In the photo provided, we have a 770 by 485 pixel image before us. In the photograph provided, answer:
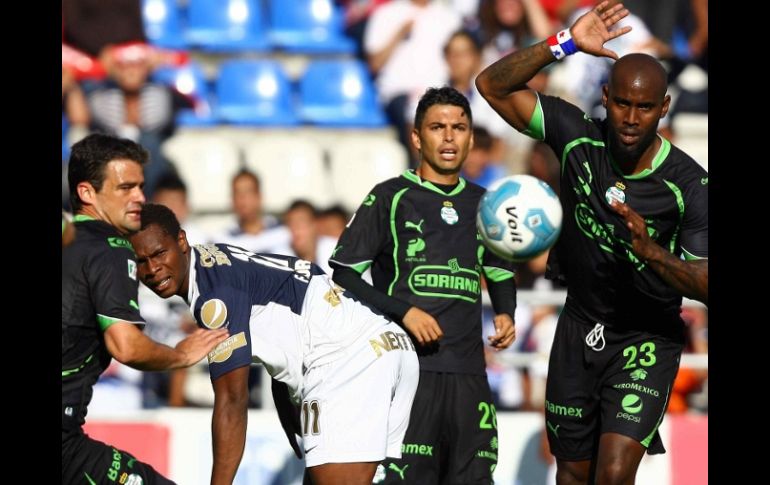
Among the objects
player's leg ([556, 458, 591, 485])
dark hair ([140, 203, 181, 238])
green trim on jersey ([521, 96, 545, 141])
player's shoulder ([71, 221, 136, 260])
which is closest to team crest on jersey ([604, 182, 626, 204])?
green trim on jersey ([521, 96, 545, 141])

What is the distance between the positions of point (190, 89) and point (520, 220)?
6495mm

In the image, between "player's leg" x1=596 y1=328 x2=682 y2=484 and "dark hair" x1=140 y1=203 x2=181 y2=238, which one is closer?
"dark hair" x1=140 y1=203 x2=181 y2=238

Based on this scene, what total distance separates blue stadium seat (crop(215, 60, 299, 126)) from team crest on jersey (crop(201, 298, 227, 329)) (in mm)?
6340

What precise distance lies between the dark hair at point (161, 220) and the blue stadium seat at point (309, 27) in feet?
21.4

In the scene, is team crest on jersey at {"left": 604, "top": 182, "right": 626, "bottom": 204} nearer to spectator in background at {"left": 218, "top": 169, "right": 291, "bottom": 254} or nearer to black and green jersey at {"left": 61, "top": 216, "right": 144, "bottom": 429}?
black and green jersey at {"left": 61, "top": 216, "right": 144, "bottom": 429}

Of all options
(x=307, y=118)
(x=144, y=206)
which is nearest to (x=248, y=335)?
(x=144, y=206)

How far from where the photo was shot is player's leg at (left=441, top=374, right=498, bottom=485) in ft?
20.4

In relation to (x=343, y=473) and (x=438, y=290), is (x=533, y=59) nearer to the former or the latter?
(x=438, y=290)

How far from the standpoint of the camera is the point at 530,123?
607cm

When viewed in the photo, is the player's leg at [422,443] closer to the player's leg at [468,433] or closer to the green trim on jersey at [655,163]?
the player's leg at [468,433]

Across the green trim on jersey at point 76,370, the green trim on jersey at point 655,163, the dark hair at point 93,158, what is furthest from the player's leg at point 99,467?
the green trim on jersey at point 655,163

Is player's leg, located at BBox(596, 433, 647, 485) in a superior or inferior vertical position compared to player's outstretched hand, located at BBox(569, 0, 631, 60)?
inferior

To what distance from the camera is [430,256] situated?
6383mm

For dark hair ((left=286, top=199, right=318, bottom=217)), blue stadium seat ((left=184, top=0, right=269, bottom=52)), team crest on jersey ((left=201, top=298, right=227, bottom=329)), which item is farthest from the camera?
blue stadium seat ((left=184, top=0, right=269, bottom=52))
